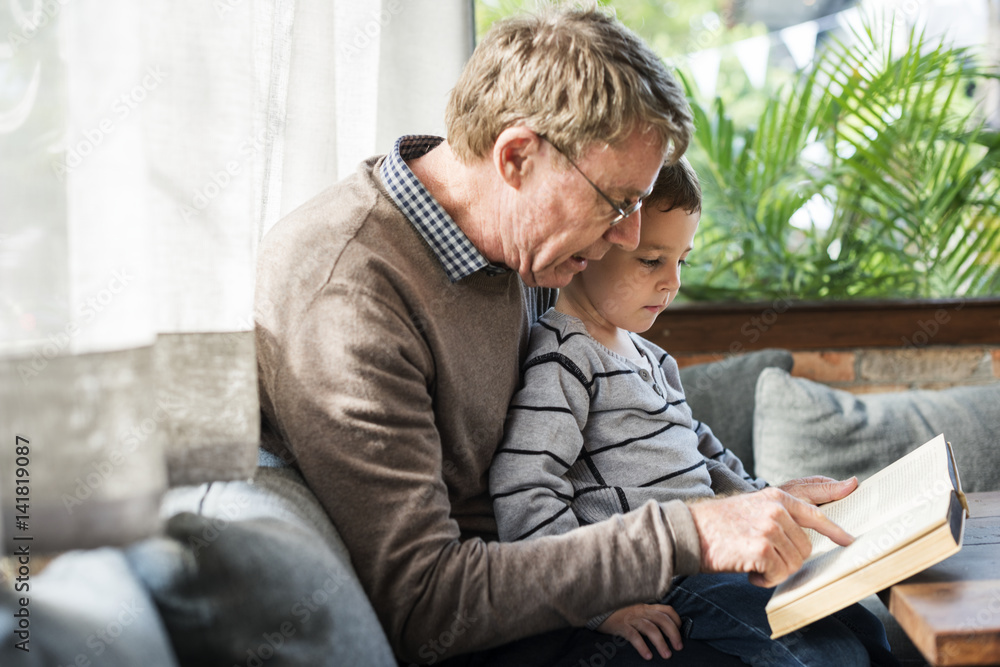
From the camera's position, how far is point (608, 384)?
1273mm

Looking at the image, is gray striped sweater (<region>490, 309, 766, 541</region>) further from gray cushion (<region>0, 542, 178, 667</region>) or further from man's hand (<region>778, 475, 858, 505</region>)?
gray cushion (<region>0, 542, 178, 667</region>)

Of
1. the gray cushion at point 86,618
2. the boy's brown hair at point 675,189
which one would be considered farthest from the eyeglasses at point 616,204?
the gray cushion at point 86,618

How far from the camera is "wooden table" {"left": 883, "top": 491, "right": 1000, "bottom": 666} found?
74cm

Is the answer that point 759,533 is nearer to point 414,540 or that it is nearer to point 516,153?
point 414,540

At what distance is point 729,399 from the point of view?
2051mm

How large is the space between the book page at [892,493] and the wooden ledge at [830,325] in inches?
49.4

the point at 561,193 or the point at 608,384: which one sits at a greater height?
the point at 561,193

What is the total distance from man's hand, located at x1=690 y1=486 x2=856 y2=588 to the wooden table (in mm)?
103

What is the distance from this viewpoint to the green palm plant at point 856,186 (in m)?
2.44

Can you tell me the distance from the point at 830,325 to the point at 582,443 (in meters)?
1.55

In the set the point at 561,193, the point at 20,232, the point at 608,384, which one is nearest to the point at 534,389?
the point at 608,384

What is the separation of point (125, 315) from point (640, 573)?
66cm

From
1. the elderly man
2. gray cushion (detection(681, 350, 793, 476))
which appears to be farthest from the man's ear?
gray cushion (detection(681, 350, 793, 476))

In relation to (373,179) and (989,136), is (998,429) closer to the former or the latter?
(989,136)
